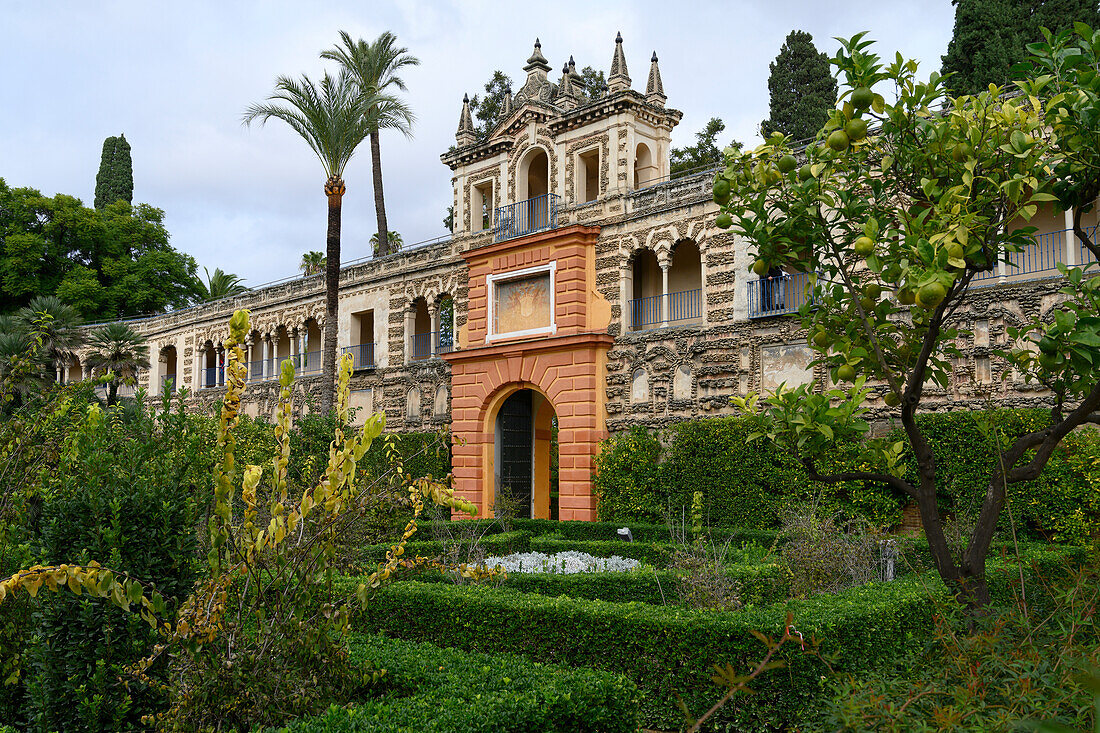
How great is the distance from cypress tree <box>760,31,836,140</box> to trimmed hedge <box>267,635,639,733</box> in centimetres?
2536

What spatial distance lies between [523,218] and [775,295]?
758 cm

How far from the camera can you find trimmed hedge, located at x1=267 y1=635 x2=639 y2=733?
449 centimetres

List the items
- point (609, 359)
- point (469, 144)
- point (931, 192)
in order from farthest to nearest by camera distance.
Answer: point (469, 144)
point (609, 359)
point (931, 192)

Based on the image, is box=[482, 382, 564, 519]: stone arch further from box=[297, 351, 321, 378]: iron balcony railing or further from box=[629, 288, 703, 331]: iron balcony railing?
box=[297, 351, 321, 378]: iron balcony railing

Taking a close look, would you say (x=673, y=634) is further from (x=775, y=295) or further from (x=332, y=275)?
(x=332, y=275)

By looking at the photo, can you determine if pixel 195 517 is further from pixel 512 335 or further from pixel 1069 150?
pixel 512 335

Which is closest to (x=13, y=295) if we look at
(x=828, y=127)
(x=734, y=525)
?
(x=734, y=525)

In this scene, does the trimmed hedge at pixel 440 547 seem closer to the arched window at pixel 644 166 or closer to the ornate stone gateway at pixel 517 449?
the ornate stone gateway at pixel 517 449

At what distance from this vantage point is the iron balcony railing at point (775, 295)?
1661cm

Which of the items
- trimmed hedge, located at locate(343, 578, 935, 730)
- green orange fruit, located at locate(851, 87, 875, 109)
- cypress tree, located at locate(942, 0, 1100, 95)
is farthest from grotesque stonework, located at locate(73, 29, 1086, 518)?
green orange fruit, located at locate(851, 87, 875, 109)

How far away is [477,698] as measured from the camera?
193 inches

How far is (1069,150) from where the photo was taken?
4730mm

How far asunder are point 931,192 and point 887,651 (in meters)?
4.70

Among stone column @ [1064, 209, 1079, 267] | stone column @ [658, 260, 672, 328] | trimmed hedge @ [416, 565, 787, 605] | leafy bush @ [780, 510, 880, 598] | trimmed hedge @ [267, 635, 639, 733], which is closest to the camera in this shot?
trimmed hedge @ [267, 635, 639, 733]
